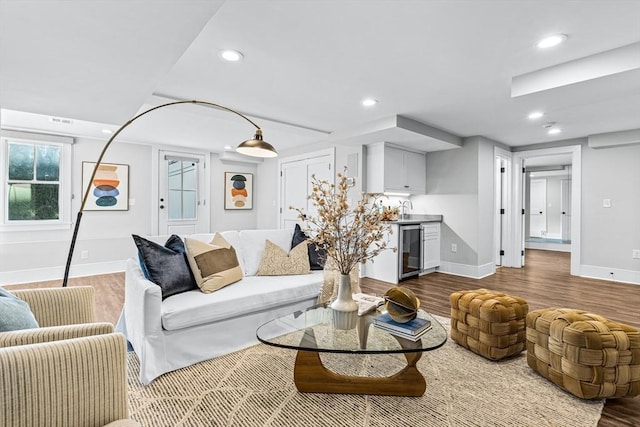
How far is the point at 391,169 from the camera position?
5.15 metres

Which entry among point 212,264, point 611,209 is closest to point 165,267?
point 212,264

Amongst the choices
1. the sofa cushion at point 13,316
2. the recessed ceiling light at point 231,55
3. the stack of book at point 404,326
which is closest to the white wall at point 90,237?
the recessed ceiling light at point 231,55

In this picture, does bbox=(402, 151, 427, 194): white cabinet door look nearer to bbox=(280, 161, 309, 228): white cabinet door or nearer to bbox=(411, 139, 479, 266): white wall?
bbox=(411, 139, 479, 266): white wall

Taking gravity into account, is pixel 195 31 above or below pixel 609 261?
above

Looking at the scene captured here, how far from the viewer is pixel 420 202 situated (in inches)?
236

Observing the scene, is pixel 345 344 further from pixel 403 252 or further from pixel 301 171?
pixel 301 171

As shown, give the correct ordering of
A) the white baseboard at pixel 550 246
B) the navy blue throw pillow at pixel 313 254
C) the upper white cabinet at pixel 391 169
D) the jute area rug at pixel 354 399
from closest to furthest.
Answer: the jute area rug at pixel 354 399, the navy blue throw pillow at pixel 313 254, the upper white cabinet at pixel 391 169, the white baseboard at pixel 550 246

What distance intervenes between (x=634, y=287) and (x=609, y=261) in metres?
0.53

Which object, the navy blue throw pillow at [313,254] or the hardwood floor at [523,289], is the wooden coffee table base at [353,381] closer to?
the navy blue throw pillow at [313,254]

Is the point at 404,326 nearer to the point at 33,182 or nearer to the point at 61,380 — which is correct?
the point at 61,380

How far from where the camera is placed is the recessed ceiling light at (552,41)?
222 cm

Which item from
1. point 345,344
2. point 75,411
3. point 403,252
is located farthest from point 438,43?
point 403,252

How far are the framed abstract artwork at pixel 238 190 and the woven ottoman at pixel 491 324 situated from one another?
565 centimetres

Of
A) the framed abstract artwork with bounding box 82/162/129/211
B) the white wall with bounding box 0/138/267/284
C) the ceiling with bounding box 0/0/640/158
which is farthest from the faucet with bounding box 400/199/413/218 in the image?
the framed abstract artwork with bounding box 82/162/129/211
